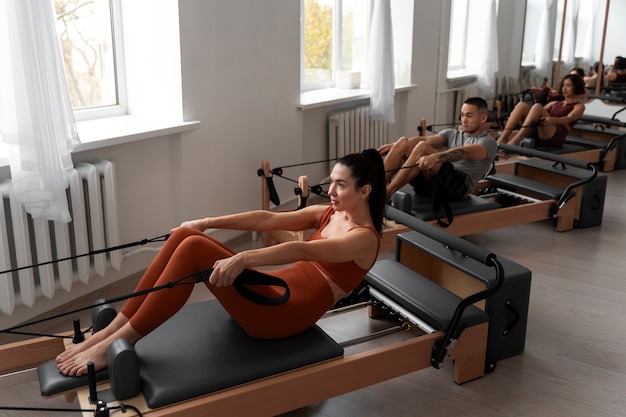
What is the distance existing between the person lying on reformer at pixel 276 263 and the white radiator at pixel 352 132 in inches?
106

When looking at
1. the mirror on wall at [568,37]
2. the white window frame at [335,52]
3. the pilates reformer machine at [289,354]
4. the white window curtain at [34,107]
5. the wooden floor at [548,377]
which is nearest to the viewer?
the pilates reformer machine at [289,354]

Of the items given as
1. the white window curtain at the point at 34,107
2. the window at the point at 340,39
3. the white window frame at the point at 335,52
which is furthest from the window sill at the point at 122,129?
the white window frame at the point at 335,52

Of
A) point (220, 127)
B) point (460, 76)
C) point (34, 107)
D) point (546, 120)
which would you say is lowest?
point (546, 120)

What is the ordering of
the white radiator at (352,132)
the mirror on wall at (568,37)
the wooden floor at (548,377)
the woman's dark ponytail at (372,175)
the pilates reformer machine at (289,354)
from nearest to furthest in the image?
the pilates reformer machine at (289,354) < the woman's dark ponytail at (372,175) < the wooden floor at (548,377) < the white radiator at (352,132) < the mirror on wall at (568,37)

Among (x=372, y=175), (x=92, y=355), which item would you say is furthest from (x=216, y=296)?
(x=372, y=175)

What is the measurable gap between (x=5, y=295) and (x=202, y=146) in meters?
1.35

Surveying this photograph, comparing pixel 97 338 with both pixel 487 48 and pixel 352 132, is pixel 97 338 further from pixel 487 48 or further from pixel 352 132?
pixel 487 48

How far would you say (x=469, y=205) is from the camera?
3.71 meters

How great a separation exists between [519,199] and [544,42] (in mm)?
3545

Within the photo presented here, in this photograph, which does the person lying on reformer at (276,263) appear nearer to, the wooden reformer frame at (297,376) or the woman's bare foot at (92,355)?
the woman's bare foot at (92,355)

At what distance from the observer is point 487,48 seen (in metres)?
6.82

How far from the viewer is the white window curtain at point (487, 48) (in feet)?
22.2

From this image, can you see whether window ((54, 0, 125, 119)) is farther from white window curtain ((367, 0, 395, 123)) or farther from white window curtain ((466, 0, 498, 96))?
white window curtain ((466, 0, 498, 96))

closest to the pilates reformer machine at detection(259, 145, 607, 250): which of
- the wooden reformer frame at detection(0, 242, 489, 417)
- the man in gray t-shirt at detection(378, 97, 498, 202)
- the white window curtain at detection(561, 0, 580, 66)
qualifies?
the man in gray t-shirt at detection(378, 97, 498, 202)
